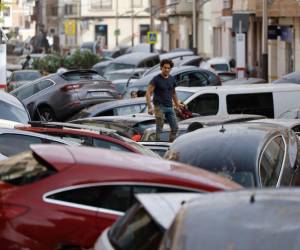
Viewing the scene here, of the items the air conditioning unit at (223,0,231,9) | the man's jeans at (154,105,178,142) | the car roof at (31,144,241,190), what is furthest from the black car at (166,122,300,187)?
the air conditioning unit at (223,0,231,9)

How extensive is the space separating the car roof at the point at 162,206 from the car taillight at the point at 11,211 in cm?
147

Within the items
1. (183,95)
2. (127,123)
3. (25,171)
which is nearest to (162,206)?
(25,171)

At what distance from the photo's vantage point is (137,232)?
6348mm

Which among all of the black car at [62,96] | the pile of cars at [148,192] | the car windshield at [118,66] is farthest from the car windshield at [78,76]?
the car windshield at [118,66]

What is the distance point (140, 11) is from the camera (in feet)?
300

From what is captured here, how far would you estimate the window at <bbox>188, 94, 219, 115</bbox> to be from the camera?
22.5 m

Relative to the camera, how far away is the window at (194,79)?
95.0 feet

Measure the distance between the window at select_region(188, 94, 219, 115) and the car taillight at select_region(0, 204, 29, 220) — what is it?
48.7 ft

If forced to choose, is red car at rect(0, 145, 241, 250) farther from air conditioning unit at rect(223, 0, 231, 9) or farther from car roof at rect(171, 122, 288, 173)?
air conditioning unit at rect(223, 0, 231, 9)

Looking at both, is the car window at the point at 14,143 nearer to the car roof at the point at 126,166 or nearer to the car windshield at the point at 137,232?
the car roof at the point at 126,166

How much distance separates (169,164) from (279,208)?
8.10 feet

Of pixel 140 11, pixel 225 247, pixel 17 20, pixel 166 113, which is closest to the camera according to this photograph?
pixel 225 247

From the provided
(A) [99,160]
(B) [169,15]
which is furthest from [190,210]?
(B) [169,15]

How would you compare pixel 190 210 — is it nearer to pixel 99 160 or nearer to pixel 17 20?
pixel 99 160
